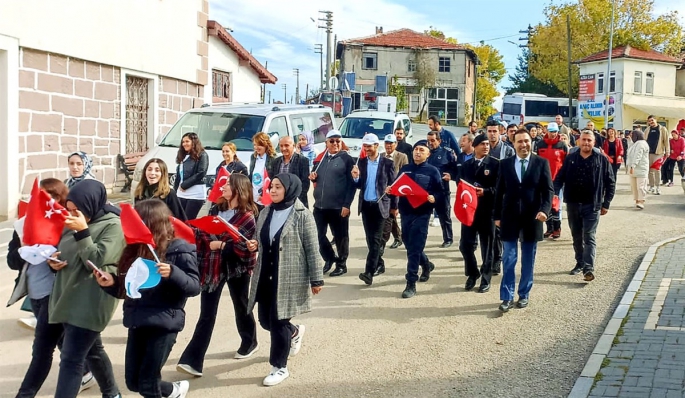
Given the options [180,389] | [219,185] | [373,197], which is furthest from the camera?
[373,197]

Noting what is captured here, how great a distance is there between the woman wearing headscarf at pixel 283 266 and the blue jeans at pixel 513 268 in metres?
2.84

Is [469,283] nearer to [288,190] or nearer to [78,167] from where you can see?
[288,190]

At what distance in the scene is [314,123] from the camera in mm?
15258

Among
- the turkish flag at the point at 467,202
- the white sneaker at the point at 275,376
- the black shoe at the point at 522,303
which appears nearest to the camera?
the white sneaker at the point at 275,376

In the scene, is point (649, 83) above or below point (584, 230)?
above

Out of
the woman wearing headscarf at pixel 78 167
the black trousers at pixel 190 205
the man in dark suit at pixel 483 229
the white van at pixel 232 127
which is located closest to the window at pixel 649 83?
the white van at pixel 232 127

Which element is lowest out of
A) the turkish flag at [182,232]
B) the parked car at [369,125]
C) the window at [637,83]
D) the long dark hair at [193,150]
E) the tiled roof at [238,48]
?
the turkish flag at [182,232]

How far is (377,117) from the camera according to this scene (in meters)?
20.5

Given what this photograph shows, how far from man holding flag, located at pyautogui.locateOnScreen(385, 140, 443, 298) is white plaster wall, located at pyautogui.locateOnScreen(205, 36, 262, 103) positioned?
13937 mm

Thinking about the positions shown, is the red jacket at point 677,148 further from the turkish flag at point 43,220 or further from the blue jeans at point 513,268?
the turkish flag at point 43,220

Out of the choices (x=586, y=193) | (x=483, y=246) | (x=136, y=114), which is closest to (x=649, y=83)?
(x=136, y=114)

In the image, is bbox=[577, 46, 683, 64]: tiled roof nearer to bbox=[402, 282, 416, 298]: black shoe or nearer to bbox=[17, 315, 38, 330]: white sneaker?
bbox=[402, 282, 416, 298]: black shoe

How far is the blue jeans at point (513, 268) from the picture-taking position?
7.89 metres

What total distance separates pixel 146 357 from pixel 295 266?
4.71ft
